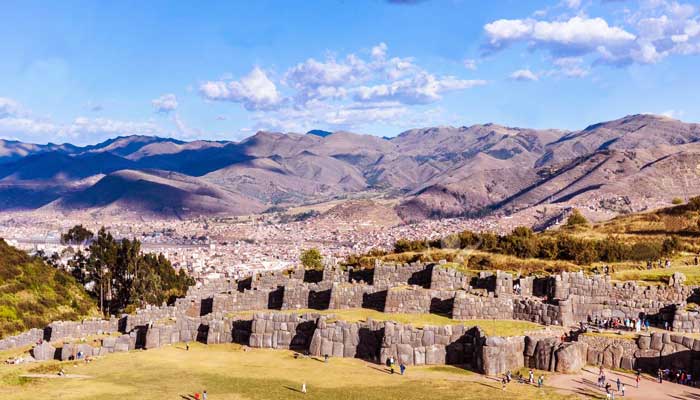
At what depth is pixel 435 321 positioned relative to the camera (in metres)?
35.2

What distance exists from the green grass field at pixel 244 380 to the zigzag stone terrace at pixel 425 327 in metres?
1.30

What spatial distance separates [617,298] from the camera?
36500 mm

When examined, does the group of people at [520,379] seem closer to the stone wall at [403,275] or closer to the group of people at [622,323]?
the group of people at [622,323]

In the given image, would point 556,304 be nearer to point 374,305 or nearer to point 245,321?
point 374,305

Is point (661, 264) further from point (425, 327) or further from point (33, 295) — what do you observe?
point (33, 295)

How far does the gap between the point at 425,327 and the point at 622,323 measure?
1081 cm

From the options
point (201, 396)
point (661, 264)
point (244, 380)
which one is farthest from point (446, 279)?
point (661, 264)

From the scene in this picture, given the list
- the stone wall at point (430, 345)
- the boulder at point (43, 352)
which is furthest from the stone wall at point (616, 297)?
the boulder at point (43, 352)

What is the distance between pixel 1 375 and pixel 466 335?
74.2 feet

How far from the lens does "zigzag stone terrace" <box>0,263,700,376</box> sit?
30.5 metres

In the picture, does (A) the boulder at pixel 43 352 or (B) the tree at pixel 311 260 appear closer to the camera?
(A) the boulder at pixel 43 352

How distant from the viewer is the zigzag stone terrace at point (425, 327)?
30484 millimetres

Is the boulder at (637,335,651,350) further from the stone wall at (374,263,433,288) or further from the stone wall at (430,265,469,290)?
the stone wall at (374,263,433,288)

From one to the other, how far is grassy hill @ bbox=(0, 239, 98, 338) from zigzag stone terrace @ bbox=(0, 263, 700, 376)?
52.5 feet
